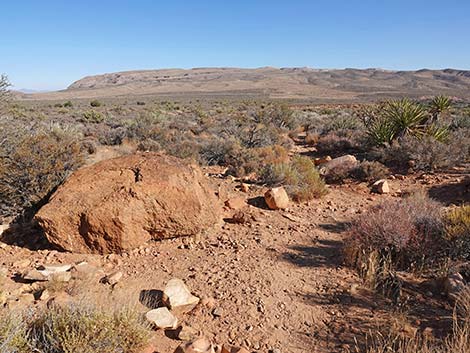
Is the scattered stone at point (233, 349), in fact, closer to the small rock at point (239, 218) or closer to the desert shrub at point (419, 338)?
the desert shrub at point (419, 338)

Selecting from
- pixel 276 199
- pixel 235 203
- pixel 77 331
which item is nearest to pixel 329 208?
pixel 276 199

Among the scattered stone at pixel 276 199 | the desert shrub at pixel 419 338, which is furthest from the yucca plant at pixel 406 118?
the desert shrub at pixel 419 338

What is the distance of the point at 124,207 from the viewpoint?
187 inches

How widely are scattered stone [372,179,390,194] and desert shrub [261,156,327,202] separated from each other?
1272 millimetres

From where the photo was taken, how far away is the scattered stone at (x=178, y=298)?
12.2 ft

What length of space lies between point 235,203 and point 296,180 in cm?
169

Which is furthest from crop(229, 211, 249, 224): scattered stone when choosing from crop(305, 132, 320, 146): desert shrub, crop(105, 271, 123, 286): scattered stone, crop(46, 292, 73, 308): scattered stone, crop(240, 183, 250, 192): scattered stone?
crop(305, 132, 320, 146): desert shrub

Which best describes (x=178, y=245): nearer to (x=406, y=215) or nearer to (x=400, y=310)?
(x=400, y=310)

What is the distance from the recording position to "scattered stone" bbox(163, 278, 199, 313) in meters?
3.71

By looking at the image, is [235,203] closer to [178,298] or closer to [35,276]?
[178,298]

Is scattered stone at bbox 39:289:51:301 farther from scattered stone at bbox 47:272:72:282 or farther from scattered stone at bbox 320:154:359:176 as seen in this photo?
scattered stone at bbox 320:154:359:176

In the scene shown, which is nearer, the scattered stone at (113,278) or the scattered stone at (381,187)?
the scattered stone at (113,278)

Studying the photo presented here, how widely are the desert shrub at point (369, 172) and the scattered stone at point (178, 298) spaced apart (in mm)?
6074

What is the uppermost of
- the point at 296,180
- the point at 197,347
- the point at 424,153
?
the point at 424,153
